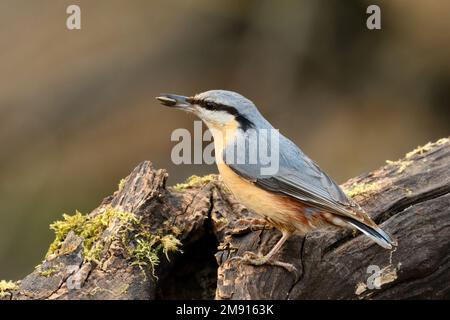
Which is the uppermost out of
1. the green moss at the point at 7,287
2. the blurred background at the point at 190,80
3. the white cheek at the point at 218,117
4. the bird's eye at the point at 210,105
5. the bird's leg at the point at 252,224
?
the blurred background at the point at 190,80

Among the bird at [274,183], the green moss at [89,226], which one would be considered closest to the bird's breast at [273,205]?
the bird at [274,183]

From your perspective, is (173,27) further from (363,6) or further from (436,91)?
(436,91)

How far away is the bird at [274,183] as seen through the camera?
13.6 ft

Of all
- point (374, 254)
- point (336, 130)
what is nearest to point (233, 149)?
point (374, 254)

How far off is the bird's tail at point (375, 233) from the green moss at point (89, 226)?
1.17m

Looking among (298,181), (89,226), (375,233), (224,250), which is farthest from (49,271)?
(375,233)

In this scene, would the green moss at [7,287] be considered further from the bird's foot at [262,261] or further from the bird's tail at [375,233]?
the bird's tail at [375,233]

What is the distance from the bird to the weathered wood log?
4.8 inches

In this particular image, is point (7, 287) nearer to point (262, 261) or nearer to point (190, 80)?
point (262, 261)

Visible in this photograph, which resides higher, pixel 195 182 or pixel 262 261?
pixel 195 182

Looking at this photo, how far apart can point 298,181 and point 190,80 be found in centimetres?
358

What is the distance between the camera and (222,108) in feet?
14.4

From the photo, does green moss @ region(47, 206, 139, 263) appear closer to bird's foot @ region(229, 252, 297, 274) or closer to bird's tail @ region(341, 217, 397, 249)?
bird's foot @ region(229, 252, 297, 274)

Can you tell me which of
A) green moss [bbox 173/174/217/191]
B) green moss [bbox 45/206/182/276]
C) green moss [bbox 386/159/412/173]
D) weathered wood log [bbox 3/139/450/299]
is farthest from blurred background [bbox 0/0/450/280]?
green moss [bbox 45/206/182/276]
